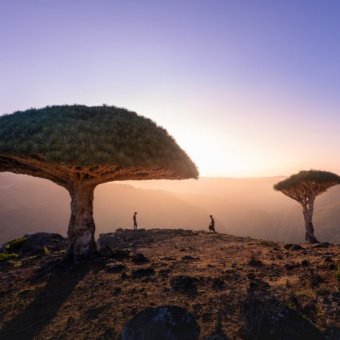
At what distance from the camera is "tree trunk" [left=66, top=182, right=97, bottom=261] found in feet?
54.6

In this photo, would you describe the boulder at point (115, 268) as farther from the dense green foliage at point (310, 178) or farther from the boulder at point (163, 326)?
the dense green foliage at point (310, 178)

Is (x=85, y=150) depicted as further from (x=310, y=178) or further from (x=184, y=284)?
(x=310, y=178)

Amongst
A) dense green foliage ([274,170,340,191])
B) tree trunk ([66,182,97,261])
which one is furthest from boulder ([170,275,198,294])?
dense green foliage ([274,170,340,191])

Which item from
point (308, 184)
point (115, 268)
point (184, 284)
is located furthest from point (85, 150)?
point (308, 184)

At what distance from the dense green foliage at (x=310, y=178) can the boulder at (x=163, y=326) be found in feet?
95.7

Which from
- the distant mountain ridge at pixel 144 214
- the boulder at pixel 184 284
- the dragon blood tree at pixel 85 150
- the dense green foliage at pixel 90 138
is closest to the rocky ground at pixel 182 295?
the boulder at pixel 184 284

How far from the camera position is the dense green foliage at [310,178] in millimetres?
34531

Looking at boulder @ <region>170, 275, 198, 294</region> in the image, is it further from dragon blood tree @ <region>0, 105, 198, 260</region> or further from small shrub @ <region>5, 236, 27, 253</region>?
small shrub @ <region>5, 236, 27, 253</region>

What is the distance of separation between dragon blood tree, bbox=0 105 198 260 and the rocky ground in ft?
9.43

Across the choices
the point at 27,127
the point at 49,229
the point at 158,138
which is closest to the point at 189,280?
the point at 158,138

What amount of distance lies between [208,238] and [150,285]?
1492cm

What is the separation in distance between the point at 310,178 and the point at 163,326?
98.6 feet

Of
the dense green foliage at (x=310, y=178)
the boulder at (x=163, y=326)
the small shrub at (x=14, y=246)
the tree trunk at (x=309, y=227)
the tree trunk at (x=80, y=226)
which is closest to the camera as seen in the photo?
the boulder at (x=163, y=326)

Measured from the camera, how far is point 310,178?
34.7 m
